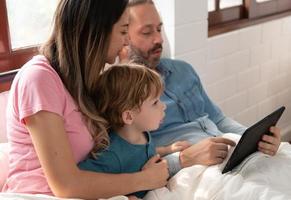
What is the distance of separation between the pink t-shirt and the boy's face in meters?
0.17

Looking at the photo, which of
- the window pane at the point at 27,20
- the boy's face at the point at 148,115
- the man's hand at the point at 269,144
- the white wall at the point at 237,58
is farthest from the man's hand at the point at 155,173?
the white wall at the point at 237,58

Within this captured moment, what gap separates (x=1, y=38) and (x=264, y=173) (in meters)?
0.99

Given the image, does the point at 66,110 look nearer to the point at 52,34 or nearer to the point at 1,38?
the point at 52,34

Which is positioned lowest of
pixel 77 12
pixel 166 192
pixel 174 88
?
pixel 166 192

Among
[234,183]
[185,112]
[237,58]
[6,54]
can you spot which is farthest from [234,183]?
[237,58]

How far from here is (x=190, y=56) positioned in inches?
82.6

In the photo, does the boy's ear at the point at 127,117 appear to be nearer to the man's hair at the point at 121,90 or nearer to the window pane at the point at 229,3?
the man's hair at the point at 121,90

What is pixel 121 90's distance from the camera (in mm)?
1258

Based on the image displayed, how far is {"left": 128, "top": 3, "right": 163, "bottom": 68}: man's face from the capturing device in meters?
1.70

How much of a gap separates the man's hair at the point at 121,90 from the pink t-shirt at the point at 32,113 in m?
0.10

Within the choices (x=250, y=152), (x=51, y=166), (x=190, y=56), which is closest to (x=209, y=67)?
(x=190, y=56)

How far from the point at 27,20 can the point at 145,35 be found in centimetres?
45

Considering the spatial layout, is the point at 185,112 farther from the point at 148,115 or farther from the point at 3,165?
the point at 3,165

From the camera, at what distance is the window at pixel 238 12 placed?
8.06 feet
